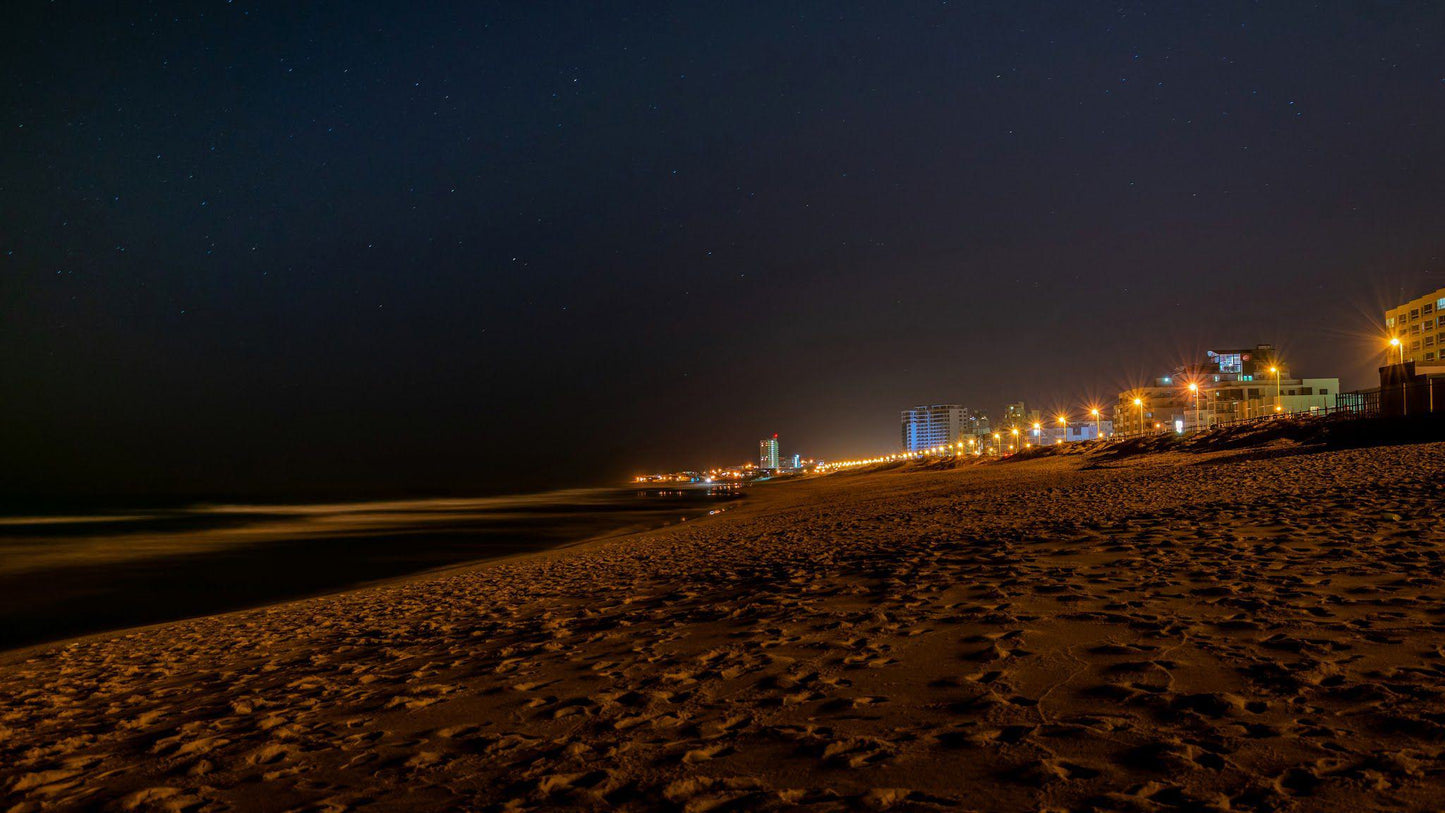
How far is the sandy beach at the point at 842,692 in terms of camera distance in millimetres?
3314

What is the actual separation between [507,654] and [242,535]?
3571cm

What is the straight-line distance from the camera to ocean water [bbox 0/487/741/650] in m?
14.4

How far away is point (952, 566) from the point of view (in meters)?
8.62

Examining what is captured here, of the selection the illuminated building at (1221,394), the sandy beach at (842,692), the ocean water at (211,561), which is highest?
the illuminated building at (1221,394)

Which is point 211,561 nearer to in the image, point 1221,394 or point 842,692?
point 842,692

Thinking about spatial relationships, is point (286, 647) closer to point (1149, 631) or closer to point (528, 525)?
point (1149, 631)

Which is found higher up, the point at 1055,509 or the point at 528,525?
the point at 1055,509

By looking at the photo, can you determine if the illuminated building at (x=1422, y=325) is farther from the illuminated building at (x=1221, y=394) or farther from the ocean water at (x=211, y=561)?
the ocean water at (x=211, y=561)

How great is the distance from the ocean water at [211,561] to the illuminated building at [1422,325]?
11738 centimetres

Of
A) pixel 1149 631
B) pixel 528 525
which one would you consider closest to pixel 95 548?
pixel 528 525

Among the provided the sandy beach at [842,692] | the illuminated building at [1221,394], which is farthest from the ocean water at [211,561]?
the illuminated building at [1221,394]

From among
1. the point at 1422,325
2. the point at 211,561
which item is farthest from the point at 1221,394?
the point at 211,561

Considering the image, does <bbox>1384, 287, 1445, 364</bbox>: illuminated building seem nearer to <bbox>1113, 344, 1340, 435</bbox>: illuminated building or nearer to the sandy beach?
<bbox>1113, 344, 1340, 435</bbox>: illuminated building

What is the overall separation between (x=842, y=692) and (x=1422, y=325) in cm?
13623
